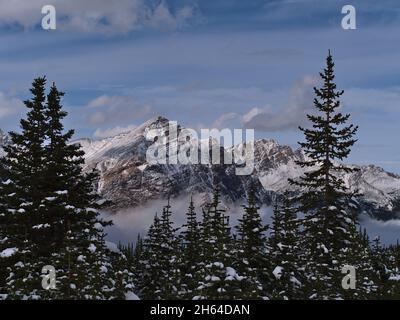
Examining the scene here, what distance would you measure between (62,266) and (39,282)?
1182mm

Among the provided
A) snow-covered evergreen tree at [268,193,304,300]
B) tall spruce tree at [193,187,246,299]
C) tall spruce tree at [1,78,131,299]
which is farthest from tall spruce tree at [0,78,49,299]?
snow-covered evergreen tree at [268,193,304,300]

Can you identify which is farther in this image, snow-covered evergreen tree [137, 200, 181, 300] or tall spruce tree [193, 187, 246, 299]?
snow-covered evergreen tree [137, 200, 181, 300]

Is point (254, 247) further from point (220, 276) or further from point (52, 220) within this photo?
point (52, 220)

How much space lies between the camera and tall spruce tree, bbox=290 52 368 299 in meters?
31.8

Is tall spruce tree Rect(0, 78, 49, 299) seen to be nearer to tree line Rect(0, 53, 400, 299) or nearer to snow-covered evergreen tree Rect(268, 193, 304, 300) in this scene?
tree line Rect(0, 53, 400, 299)

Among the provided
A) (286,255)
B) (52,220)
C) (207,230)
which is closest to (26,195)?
(52,220)

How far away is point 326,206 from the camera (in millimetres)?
33625

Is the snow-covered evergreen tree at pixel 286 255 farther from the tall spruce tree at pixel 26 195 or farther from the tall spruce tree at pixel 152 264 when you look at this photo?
the tall spruce tree at pixel 26 195

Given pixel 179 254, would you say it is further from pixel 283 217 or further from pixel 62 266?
pixel 62 266

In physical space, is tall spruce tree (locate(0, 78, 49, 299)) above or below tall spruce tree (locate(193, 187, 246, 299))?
above

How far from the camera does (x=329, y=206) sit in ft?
110

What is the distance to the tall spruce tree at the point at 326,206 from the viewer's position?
104 feet

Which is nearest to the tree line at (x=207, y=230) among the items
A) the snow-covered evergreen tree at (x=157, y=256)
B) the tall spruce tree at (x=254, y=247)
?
the tall spruce tree at (x=254, y=247)
